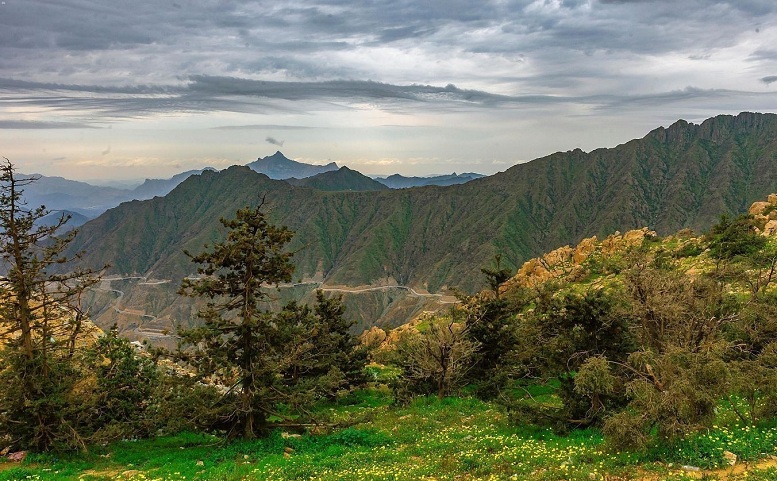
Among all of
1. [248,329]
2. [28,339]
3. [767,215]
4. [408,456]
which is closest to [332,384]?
[248,329]

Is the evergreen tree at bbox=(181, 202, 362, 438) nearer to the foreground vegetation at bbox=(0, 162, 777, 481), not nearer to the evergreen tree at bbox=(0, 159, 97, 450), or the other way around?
the foreground vegetation at bbox=(0, 162, 777, 481)

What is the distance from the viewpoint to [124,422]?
1862cm

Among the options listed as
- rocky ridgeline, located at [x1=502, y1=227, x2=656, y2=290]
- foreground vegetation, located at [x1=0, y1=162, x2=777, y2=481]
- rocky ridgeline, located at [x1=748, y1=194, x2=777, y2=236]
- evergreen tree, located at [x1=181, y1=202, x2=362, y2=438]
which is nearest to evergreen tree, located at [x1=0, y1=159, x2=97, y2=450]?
foreground vegetation, located at [x1=0, y1=162, x2=777, y2=481]

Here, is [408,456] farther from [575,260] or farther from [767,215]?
[575,260]

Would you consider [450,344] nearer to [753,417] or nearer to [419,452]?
[419,452]

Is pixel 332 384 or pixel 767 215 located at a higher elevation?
pixel 767 215

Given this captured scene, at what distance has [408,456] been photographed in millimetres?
15977

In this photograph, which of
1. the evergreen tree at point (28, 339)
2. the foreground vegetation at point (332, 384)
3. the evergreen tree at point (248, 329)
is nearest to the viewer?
the foreground vegetation at point (332, 384)

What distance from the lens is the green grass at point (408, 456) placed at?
42.0 feet

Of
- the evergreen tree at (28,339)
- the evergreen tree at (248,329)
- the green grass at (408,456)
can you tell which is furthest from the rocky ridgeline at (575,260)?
the evergreen tree at (28,339)

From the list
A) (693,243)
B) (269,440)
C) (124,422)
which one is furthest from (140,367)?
(693,243)

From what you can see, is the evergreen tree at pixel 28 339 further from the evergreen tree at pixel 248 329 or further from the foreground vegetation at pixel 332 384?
the evergreen tree at pixel 248 329

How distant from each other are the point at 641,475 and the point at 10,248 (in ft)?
66.5

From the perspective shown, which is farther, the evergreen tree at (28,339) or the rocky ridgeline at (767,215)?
the rocky ridgeline at (767,215)
